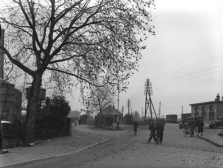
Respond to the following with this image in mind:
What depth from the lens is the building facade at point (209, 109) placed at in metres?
63.8

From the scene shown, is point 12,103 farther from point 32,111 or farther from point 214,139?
point 214,139

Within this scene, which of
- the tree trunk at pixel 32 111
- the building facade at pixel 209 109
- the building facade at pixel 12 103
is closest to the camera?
the tree trunk at pixel 32 111

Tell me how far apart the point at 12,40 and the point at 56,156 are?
381 inches

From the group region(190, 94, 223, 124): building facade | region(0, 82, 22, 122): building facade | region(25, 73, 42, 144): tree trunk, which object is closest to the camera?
region(25, 73, 42, 144): tree trunk

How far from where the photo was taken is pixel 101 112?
60.2 m

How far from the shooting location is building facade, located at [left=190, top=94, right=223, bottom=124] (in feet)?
209

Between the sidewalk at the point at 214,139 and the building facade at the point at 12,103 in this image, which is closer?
the sidewalk at the point at 214,139

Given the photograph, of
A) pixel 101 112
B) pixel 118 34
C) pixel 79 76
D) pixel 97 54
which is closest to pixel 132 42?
pixel 118 34

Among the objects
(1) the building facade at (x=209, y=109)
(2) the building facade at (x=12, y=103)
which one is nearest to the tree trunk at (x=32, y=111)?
(2) the building facade at (x=12, y=103)

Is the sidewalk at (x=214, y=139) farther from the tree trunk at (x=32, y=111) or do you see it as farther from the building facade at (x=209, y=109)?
the building facade at (x=209, y=109)

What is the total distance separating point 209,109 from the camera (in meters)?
67.9

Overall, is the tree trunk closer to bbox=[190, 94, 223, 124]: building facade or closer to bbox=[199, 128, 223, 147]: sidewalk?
bbox=[199, 128, 223, 147]: sidewalk

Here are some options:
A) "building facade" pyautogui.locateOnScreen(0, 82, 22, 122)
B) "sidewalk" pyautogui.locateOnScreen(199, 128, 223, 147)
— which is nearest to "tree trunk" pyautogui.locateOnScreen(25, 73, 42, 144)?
"building facade" pyautogui.locateOnScreen(0, 82, 22, 122)

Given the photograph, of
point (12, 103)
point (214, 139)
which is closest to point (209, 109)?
point (214, 139)
